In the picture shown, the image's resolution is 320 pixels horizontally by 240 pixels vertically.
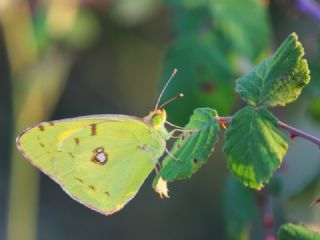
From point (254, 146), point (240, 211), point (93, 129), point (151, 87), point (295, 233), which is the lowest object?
point (151, 87)

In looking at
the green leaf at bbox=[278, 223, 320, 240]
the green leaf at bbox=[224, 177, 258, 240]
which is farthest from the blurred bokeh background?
the green leaf at bbox=[278, 223, 320, 240]

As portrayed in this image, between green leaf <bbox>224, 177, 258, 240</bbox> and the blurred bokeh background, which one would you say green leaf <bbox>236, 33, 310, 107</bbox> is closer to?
the blurred bokeh background

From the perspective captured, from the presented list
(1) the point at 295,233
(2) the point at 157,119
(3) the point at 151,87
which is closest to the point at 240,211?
(2) the point at 157,119

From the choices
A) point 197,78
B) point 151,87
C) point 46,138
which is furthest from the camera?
point 151,87

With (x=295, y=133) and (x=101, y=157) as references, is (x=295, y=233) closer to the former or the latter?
(x=295, y=133)

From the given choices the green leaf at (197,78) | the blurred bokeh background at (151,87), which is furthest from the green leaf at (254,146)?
the green leaf at (197,78)
